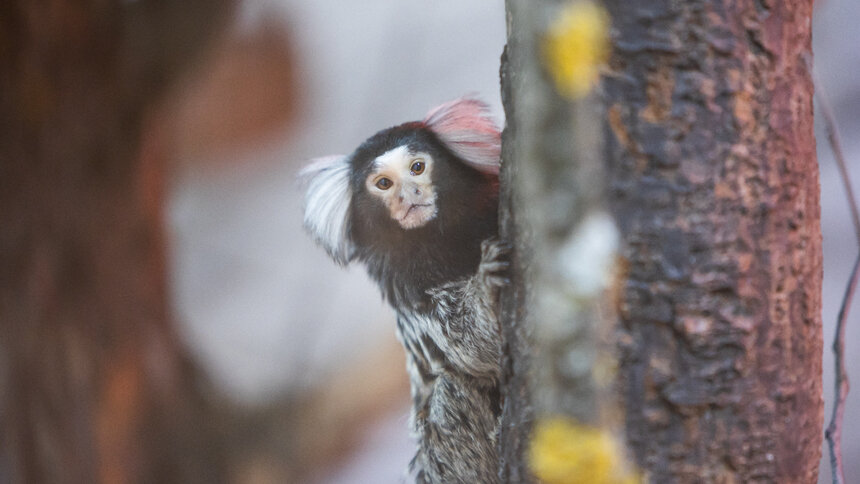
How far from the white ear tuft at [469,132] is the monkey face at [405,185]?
0.28 feet

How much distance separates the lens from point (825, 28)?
1779 mm

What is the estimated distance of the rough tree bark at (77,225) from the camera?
7.96ft

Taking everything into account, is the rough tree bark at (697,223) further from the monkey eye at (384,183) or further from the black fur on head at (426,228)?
the monkey eye at (384,183)

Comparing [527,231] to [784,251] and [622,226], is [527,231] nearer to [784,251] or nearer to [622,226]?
[622,226]

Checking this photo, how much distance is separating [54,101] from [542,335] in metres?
2.24

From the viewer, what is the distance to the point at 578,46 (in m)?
0.85

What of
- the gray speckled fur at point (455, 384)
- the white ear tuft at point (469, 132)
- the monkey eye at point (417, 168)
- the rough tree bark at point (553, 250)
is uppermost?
the white ear tuft at point (469, 132)

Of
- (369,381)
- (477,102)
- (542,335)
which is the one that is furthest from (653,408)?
(369,381)

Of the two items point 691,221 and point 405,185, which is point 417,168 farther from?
point 691,221

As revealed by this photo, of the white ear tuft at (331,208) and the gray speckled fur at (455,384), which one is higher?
the white ear tuft at (331,208)

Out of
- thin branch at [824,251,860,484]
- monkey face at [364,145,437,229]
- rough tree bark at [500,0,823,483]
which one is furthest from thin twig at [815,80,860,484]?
monkey face at [364,145,437,229]

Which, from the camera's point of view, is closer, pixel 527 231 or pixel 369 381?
pixel 527 231

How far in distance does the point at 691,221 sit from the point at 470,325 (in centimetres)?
63

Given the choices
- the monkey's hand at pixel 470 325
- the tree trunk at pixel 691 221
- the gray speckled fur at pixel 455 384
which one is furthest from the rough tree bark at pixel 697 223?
the gray speckled fur at pixel 455 384
